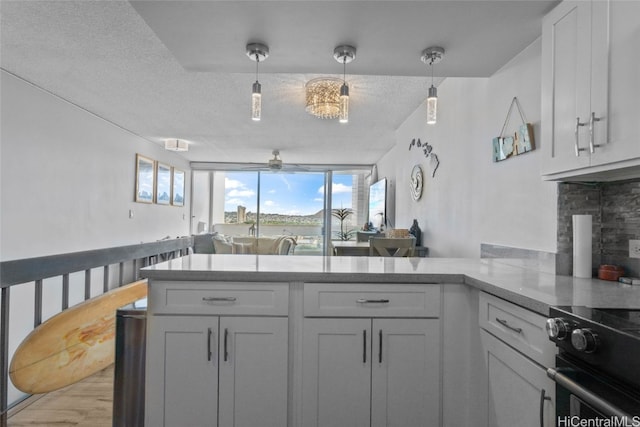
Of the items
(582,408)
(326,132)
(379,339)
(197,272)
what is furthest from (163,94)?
(582,408)

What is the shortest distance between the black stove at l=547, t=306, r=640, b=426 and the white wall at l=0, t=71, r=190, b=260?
12.5ft

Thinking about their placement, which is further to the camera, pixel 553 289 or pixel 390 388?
pixel 390 388

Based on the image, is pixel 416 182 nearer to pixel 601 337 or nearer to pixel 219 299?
pixel 219 299

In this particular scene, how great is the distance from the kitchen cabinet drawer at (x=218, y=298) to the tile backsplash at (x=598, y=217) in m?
1.33

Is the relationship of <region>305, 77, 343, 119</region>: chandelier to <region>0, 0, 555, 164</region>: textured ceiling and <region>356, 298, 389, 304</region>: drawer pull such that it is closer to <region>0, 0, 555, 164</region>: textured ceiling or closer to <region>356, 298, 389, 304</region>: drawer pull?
<region>0, 0, 555, 164</region>: textured ceiling

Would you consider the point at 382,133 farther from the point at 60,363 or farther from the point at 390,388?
the point at 60,363

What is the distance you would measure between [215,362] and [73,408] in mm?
1451

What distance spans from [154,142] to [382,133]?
3.73 metres

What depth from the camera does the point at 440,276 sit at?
150 centimetres

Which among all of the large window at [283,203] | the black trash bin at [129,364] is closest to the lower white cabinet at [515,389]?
the black trash bin at [129,364]

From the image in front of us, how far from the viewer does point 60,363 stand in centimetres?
231

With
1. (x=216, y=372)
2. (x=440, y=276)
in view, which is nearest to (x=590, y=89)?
(x=440, y=276)

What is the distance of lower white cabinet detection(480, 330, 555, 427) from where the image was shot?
3.38ft

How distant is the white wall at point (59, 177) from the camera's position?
2.91 m
